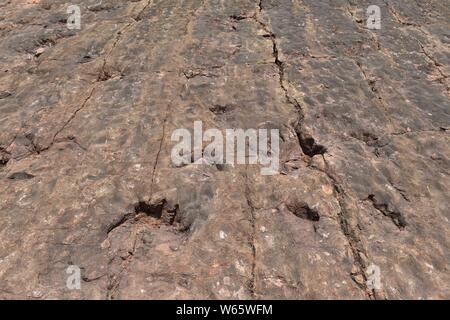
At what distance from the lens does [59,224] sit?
382 centimetres

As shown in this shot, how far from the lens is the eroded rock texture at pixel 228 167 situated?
351 cm

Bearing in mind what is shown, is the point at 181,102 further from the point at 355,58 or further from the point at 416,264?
the point at 416,264

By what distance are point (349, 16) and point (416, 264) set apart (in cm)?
415

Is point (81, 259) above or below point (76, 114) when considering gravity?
below

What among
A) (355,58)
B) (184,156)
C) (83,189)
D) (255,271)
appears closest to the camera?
(255,271)

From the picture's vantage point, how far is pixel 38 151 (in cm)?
459

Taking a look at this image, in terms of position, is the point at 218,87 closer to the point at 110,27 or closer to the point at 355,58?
the point at 355,58

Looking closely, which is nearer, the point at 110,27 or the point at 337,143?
the point at 337,143

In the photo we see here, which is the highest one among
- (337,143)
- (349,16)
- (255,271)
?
(349,16)

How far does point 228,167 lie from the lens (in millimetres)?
4305

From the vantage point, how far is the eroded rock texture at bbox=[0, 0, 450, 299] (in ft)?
11.5

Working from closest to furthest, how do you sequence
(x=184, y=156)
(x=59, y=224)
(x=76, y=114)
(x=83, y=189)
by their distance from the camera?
(x=59, y=224)
(x=83, y=189)
(x=184, y=156)
(x=76, y=114)

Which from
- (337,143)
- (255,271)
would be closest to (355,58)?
(337,143)

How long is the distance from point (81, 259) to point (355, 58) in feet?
13.4
